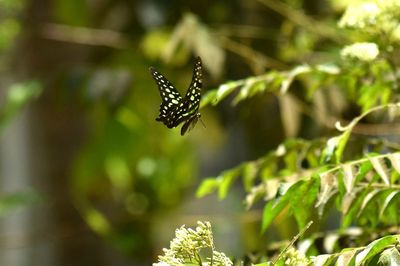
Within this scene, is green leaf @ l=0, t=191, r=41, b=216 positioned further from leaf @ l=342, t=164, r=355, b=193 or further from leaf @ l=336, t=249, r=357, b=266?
leaf @ l=336, t=249, r=357, b=266

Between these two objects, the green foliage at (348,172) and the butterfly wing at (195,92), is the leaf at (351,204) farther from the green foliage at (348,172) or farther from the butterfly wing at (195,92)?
the butterfly wing at (195,92)

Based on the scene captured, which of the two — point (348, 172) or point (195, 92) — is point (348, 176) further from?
point (195, 92)

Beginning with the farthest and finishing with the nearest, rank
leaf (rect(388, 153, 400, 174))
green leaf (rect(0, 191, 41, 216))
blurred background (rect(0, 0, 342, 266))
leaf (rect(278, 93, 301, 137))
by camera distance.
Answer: green leaf (rect(0, 191, 41, 216)), blurred background (rect(0, 0, 342, 266)), leaf (rect(278, 93, 301, 137)), leaf (rect(388, 153, 400, 174))

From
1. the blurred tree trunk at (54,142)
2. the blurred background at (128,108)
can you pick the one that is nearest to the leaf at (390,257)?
the blurred background at (128,108)

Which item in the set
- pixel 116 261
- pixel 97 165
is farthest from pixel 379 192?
pixel 116 261

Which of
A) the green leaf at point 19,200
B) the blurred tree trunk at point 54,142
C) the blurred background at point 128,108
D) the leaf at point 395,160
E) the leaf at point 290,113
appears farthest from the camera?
the blurred tree trunk at point 54,142

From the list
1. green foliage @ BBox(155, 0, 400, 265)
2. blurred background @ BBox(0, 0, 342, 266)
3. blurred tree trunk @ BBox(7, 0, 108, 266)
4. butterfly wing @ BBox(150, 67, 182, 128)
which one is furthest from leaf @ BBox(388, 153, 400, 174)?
blurred tree trunk @ BBox(7, 0, 108, 266)

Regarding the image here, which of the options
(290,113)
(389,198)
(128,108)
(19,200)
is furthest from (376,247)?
(128,108)
